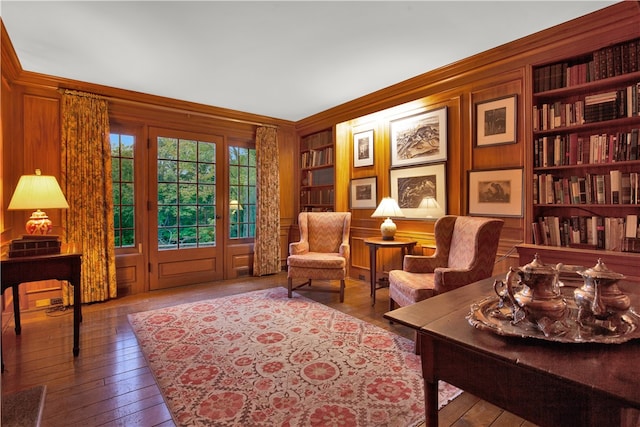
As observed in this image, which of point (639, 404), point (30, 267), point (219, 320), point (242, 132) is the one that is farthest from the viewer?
point (242, 132)

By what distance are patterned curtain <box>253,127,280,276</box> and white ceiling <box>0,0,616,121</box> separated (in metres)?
1.33

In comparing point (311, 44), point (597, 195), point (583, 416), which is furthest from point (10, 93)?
point (597, 195)

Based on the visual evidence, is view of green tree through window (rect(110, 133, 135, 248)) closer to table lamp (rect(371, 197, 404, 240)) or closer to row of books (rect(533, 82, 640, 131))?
table lamp (rect(371, 197, 404, 240))

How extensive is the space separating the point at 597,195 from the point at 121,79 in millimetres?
4676

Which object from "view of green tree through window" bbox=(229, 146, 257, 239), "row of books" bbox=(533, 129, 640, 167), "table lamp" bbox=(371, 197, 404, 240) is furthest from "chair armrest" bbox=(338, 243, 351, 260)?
"row of books" bbox=(533, 129, 640, 167)

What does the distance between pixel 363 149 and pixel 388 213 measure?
48.0 inches

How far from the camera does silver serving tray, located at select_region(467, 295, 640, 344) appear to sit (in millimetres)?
885

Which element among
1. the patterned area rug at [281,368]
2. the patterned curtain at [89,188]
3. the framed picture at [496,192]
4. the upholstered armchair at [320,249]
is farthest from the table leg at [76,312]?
the framed picture at [496,192]

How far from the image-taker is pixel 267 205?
16.6 ft

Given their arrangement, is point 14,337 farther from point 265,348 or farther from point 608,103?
point 608,103

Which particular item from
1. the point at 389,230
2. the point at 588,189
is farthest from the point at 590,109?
the point at 389,230

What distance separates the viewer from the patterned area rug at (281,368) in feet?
5.56

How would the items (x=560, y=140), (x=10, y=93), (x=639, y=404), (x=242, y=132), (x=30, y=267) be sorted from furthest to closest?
(x=242, y=132) → (x=10, y=93) → (x=560, y=140) → (x=30, y=267) → (x=639, y=404)

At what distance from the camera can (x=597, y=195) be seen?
250 cm
